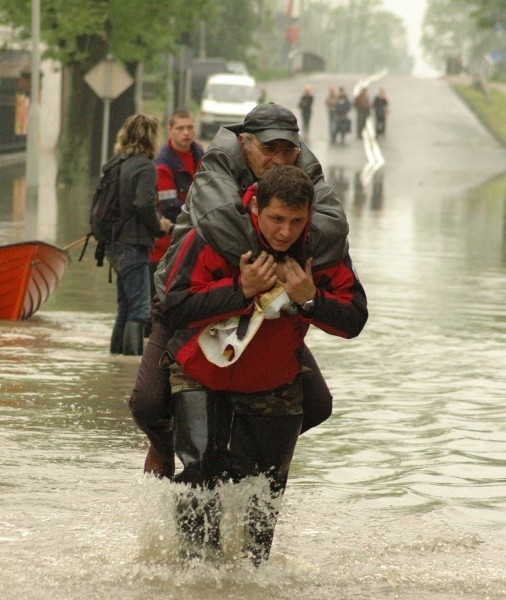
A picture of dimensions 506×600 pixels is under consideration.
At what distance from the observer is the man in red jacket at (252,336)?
18.4 feet

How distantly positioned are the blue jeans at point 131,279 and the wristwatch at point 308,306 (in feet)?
18.3

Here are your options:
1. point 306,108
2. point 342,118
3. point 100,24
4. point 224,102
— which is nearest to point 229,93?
point 224,102

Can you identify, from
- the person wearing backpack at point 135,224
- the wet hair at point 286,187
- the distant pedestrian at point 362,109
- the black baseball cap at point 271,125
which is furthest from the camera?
the distant pedestrian at point 362,109

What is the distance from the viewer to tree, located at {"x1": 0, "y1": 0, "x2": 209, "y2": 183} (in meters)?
33.2

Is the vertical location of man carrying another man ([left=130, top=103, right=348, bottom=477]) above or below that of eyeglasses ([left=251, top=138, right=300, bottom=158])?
below

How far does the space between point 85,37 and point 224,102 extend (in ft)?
77.1

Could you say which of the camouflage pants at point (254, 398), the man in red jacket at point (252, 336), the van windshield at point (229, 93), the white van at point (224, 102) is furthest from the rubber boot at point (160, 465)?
the van windshield at point (229, 93)

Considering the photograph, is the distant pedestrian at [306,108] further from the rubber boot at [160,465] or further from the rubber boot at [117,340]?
the rubber boot at [160,465]

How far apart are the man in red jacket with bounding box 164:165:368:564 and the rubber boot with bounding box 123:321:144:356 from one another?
5384mm

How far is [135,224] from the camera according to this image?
11039 millimetres

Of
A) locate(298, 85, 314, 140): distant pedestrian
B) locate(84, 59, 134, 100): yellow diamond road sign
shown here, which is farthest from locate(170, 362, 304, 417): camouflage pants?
locate(298, 85, 314, 140): distant pedestrian

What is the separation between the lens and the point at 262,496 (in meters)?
6.02

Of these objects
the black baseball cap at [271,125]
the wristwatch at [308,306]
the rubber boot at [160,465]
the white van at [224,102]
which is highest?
the black baseball cap at [271,125]

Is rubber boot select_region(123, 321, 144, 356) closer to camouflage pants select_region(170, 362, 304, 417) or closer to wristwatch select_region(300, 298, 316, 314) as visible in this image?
camouflage pants select_region(170, 362, 304, 417)
